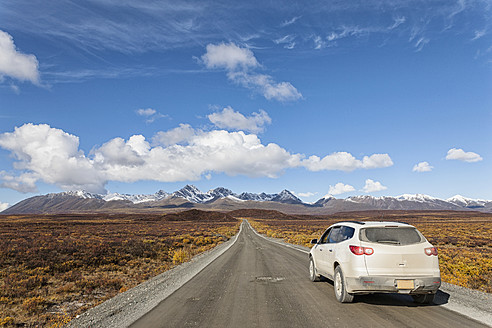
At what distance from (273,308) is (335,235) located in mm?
2745

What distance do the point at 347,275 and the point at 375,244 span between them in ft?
3.30

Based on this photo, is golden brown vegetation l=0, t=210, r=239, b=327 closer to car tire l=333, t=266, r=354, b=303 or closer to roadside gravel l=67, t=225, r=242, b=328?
roadside gravel l=67, t=225, r=242, b=328

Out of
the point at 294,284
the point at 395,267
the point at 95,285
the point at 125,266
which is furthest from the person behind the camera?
the point at 125,266

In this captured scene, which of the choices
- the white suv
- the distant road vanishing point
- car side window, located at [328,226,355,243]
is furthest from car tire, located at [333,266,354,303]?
car side window, located at [328,226,355,243]

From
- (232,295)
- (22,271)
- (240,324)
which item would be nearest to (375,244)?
(240,324)

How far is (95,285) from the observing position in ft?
39.0

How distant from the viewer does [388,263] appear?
6520 mm

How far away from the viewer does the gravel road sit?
5.97 m

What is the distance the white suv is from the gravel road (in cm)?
53

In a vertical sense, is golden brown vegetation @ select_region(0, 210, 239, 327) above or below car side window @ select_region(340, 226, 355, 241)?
below

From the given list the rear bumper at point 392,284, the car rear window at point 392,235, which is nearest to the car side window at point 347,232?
the car rear window at point 392,235

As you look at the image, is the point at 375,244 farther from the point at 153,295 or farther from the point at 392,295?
the point at 153,295

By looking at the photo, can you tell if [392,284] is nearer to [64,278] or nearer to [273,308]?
[273,308]

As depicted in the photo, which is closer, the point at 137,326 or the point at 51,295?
the point at 137,326
